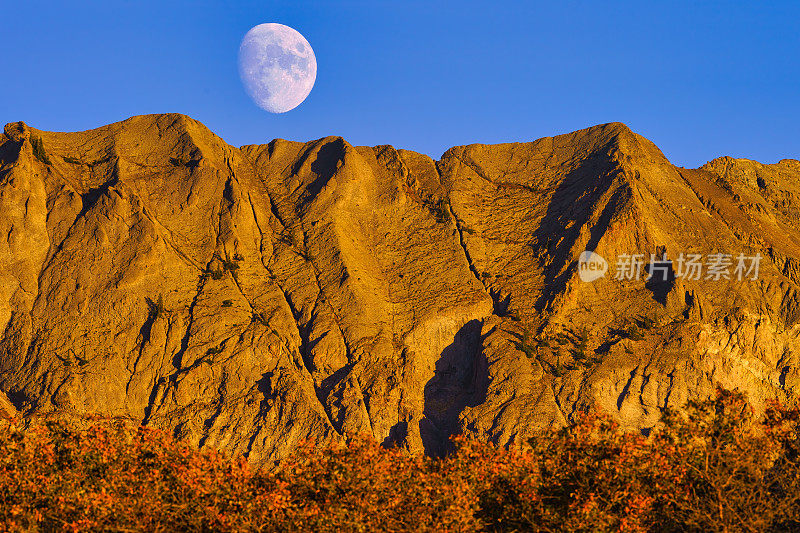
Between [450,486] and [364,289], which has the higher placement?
[364,289]

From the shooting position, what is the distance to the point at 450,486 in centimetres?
3394

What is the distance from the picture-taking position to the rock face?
2741 inches

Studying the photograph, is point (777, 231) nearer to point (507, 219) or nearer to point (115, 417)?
point (507, 219)

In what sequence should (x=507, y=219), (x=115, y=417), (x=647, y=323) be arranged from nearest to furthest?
(x=115, y=417)
(x=647, y=323)
(x=507, y=219)

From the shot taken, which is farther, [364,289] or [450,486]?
[364,289]

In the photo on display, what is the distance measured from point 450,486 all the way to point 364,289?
48.4 m

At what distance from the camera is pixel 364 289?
81.6 m

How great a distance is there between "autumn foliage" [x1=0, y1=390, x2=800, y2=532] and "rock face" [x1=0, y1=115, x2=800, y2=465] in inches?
878

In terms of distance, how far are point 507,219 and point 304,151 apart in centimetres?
2502

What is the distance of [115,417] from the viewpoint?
67438 mm

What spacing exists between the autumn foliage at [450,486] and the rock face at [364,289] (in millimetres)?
22310

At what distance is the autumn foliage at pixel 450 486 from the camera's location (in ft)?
Result: 105

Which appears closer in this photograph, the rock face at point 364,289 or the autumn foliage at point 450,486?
the autumn foliage at point 450,486

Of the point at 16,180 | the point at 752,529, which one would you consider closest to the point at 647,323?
the point at 752,529
